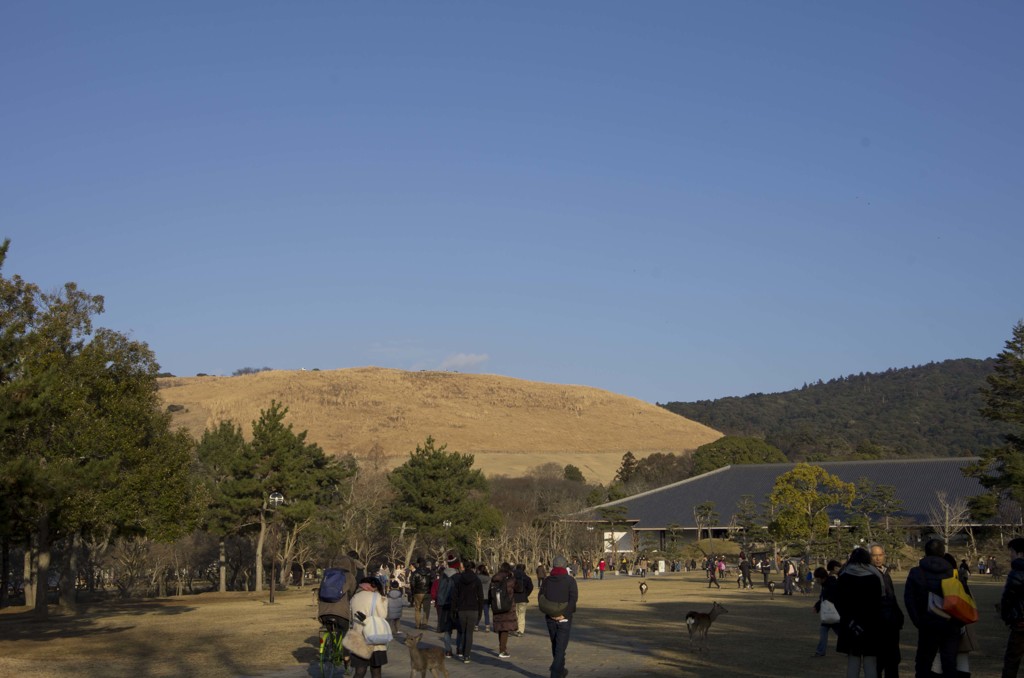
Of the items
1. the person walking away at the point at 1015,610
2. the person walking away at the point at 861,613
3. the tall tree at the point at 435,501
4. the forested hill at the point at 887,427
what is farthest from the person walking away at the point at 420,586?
the forested hill at the point at 887,427

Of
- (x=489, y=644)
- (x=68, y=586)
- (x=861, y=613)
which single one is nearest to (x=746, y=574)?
(x=68, y=586)

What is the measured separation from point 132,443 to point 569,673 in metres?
18.5

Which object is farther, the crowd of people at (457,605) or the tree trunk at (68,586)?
the tree trunk at (68,586)

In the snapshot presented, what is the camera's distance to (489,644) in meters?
18.0

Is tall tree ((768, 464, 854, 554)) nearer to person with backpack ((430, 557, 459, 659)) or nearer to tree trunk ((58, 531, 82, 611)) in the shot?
tree trunk ((58, 531, 82, 611))

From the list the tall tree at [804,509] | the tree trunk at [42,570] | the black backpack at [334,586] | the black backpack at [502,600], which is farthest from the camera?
the tall tree at [804,509]

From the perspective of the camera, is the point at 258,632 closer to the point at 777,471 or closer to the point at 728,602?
the point at 728,602

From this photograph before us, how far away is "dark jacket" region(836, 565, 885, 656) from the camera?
9.26m

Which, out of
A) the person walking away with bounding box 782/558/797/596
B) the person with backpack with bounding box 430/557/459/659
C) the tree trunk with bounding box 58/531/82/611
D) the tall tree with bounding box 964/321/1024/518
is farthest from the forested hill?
the person with backpack with bounding box 430/557/459/659

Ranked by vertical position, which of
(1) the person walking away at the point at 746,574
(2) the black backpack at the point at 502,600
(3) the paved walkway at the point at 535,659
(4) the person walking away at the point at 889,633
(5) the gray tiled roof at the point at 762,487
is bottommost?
(1) the person walking away at the point at 746,574

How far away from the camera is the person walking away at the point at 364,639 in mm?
11070

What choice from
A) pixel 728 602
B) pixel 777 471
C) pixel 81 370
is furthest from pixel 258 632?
pixel 777 471

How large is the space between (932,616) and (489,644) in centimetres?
990

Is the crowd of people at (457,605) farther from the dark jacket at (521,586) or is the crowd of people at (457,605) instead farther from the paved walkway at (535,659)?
the paved walkway at (535,659)
